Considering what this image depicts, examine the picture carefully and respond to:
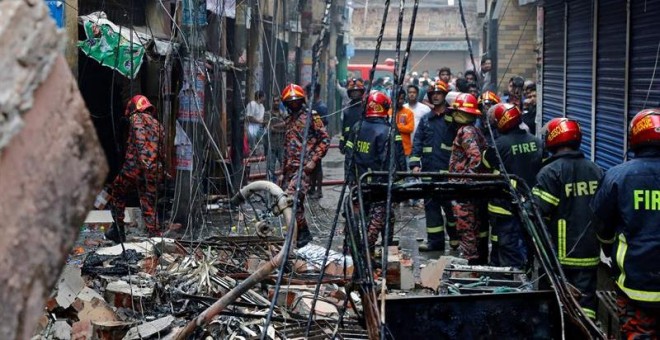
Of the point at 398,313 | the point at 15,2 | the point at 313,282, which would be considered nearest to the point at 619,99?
the point at 313,282

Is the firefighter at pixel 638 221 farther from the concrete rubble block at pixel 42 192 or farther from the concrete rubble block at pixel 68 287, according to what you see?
the concrete rubble block at pixel 42 192

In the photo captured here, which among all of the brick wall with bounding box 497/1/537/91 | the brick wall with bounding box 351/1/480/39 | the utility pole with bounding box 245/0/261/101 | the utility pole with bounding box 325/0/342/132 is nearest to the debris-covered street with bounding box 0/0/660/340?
the utility pole with bounding box 245/0/261/101

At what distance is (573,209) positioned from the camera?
6906 millimetres

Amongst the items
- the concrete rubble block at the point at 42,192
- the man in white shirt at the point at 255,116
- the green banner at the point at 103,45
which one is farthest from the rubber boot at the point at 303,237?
the concrete rubble block at the point at 42,192

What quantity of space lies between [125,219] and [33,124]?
9504 mm

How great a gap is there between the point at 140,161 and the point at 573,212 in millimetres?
5606

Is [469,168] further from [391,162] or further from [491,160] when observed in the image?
[391,162]

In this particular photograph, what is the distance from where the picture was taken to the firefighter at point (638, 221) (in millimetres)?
5457

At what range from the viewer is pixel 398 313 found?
498 centimetres

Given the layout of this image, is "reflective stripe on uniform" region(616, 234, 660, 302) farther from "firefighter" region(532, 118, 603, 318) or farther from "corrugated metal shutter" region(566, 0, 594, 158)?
"corrugated metal shutter" region(566, 0, 594, 158)

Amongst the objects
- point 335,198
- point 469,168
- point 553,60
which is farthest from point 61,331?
point 553,60

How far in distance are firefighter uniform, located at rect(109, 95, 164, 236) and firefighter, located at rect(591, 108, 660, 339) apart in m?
6.25

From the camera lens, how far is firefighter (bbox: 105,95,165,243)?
10766 millimetres

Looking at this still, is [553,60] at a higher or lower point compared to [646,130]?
higher
